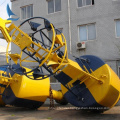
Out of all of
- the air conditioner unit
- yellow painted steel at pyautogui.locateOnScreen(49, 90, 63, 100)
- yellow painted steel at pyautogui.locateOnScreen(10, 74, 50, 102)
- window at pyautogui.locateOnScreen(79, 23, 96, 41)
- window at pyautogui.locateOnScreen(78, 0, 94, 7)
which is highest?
window at pyautogui.locateOnScreen(78, 0, 94, 7)

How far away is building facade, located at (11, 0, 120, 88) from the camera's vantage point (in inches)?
536

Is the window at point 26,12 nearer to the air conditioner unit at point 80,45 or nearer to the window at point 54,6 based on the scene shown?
the window at point 54,6

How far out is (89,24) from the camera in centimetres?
1452

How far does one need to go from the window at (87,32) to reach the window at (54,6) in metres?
2.50

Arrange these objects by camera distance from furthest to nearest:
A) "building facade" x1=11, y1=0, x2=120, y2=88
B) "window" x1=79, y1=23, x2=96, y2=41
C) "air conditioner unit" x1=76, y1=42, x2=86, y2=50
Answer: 1. "window" x1=79, y1=23, x2=96, y2=41
2. "air conditioner unit" x1=76, y1=42, x2=86, y2=50
3. "building facade" x1=11, y1=0, x2=120, y2=88

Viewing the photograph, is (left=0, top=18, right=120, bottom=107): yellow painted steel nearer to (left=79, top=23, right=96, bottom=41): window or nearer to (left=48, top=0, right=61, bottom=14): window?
(left=79, top=23, right=96, bottom=41): window

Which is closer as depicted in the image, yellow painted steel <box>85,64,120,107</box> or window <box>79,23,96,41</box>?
yellow painted steel <box>85,64,120,107</box>

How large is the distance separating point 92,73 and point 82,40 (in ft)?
20.5

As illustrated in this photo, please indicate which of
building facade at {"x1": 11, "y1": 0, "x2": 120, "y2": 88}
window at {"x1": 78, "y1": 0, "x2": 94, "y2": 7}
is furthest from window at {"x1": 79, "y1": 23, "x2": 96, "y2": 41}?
window at {"x1": 78, "y1": 0, "x2": 94, "y2": 7}

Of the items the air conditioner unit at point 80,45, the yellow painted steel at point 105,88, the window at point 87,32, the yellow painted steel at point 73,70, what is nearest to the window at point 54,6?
the window at point 87,32

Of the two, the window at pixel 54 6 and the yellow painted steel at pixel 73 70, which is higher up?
the window at pixel 54 6

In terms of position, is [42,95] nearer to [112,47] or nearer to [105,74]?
[105,74]

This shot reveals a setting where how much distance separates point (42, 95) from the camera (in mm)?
10633

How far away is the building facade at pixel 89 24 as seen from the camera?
536 inches
